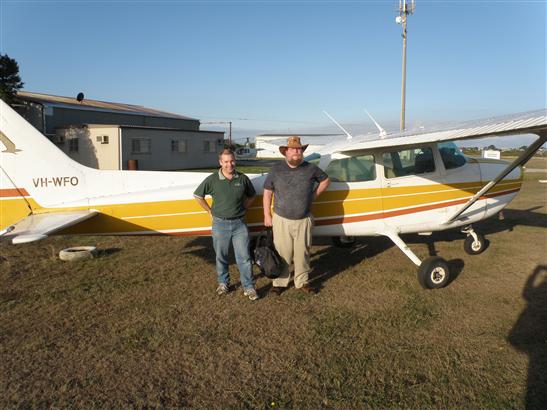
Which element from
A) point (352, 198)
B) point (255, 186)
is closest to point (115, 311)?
point (255, 186)

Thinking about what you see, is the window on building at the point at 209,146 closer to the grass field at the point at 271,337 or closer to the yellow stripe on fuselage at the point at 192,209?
the grass field at the point at 271,337

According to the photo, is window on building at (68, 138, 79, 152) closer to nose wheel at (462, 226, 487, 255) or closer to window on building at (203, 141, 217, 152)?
window on building at (203, 141, 217, 152)

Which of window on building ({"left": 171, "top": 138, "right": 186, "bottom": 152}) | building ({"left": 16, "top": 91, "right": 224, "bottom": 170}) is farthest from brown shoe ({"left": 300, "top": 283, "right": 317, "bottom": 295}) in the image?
window on building ({"left": 171, "top": 138, "right": 186, "bottom": 152})

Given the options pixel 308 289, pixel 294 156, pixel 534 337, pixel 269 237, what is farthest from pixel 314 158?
pixel 534 337

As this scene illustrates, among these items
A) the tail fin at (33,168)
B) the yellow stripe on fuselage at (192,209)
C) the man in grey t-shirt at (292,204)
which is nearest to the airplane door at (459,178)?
the yellow stripe on fuselage at (192,209)

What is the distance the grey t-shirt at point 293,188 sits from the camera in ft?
14.4

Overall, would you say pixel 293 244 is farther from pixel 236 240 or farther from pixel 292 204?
pixel 236 240

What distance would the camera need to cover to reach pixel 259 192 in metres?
5.05

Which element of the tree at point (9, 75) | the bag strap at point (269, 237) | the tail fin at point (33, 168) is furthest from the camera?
the tree at point (9, 75)

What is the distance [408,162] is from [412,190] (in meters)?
0.41

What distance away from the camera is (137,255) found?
21.1 ft

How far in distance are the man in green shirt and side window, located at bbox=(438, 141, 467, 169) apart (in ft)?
9.99

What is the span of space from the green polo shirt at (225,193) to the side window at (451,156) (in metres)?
3.18

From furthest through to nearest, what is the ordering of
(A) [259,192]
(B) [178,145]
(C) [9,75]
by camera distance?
(B) [178,145]
(C) [9,75]
(A) [259,192]
